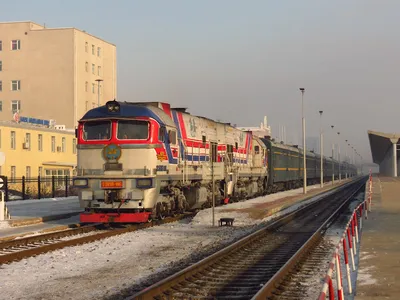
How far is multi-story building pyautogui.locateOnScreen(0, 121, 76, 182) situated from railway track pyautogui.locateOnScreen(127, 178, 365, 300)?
3324cm

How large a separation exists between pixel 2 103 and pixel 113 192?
2614 inches

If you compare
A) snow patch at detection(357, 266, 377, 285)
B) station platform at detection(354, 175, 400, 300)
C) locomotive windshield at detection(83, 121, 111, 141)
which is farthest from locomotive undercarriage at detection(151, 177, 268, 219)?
snow patch at detection(357, 266, 377, 285)

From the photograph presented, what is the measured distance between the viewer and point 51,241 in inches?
693

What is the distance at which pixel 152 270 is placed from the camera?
12.6 metres

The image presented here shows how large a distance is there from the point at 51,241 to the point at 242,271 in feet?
24.8

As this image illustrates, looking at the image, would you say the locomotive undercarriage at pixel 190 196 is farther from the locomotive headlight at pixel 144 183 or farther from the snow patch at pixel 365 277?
the snow patch at pixel 365 277

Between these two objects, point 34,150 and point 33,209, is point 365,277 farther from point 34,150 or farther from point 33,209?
point 34,150

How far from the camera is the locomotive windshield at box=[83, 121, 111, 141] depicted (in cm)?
1995

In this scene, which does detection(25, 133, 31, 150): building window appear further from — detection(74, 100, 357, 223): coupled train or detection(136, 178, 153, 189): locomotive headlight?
detection(136, 178, 153, 189): locomotive headlight

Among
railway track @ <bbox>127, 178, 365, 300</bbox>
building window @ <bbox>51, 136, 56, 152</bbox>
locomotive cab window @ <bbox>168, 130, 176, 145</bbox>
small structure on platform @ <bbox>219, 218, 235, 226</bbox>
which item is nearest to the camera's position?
railway track @ <bbox>127, 178, 365, 300</bbox>

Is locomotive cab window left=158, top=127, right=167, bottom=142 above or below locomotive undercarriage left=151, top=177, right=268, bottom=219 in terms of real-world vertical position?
above

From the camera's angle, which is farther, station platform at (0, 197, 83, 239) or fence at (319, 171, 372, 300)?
station platform at (0, 197, 83, 239)

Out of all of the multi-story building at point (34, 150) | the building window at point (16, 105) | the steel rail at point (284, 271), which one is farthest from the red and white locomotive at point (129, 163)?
the building window at point (16, 105)

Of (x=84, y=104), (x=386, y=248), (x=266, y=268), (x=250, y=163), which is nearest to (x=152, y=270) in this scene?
(x=266, y=268)
